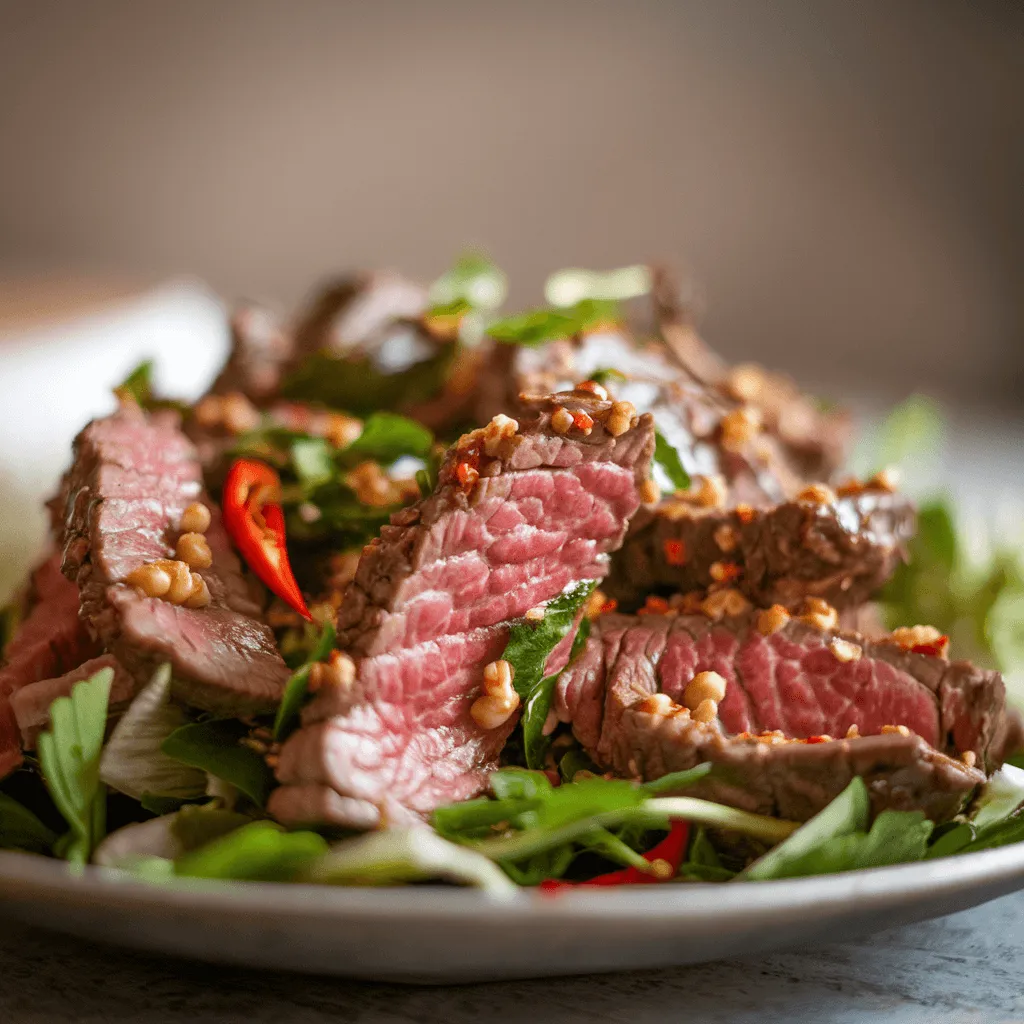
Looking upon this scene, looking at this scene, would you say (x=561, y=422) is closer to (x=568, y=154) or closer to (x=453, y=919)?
(x=453, y=919)

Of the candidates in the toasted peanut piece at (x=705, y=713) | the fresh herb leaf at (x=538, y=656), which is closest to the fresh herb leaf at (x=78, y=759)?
the fresh herb leaf at (x=538, y=656)

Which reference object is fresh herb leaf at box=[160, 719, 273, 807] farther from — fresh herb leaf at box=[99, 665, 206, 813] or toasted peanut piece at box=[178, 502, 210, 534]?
toasted peanut piece at box=[178, 502, 210, 534]

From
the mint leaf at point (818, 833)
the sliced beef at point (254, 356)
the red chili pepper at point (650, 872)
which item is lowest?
the red chili pepper at point (650, 872)

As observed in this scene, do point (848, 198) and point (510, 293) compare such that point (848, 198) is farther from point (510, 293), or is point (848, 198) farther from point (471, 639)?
point (471, 639)

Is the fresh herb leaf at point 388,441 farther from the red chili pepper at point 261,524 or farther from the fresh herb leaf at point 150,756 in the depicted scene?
the fresh herb leaf at point 150,756

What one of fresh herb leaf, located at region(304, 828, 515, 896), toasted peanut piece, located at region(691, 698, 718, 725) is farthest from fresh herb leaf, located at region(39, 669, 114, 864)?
toasted peanut piece, located at region(691, 698, 718, 725)

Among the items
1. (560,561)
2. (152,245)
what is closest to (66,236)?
(152,245)

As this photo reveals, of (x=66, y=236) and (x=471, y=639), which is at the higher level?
(x=66, y=236)
